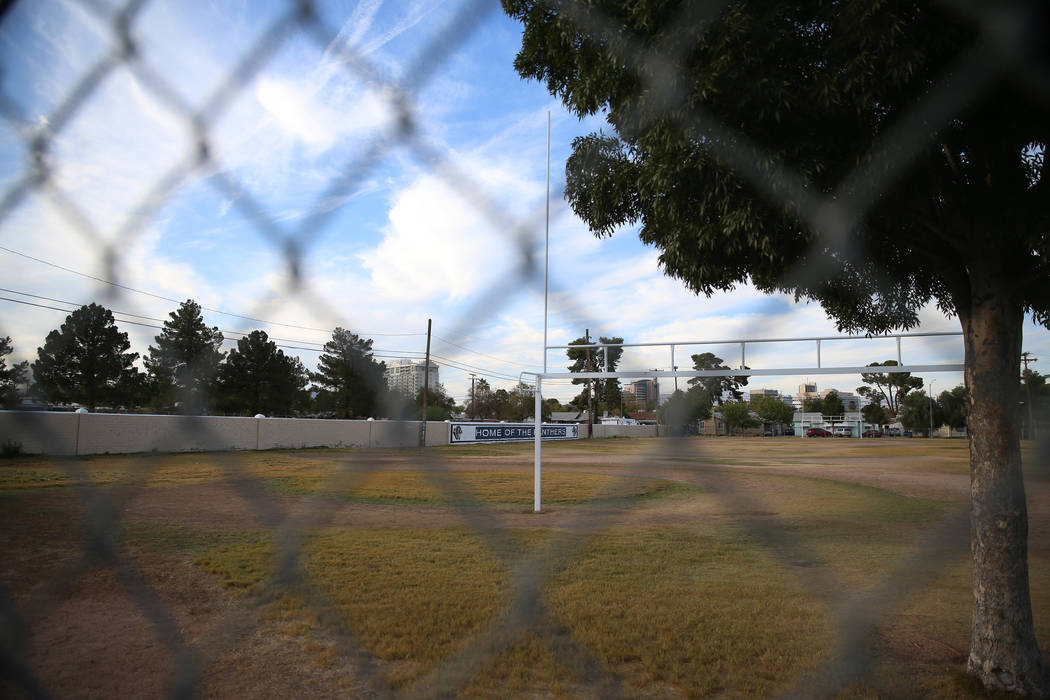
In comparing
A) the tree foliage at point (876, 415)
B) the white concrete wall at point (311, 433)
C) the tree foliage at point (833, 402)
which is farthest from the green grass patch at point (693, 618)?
the tree foliage at point (876, 415)

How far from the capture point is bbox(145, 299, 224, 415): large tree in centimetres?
163

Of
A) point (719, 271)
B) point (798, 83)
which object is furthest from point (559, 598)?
point (798, 83)

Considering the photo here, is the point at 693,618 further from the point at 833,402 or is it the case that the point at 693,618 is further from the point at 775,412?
the point at 775,412

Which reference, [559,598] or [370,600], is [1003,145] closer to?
[559,598]

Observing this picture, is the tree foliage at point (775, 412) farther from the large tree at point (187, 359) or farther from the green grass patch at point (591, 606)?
the large tree at point (187, 359)

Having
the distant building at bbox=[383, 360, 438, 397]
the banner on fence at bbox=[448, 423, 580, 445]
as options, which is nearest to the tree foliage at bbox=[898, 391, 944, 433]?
the banner on fence at bbox=[448, 423, 580, 445]

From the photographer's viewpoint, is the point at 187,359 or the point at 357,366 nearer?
the point at 357,366

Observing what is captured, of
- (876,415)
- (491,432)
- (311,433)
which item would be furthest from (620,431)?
(876,415)

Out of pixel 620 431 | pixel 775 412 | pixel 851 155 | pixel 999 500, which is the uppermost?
pixel 851 155

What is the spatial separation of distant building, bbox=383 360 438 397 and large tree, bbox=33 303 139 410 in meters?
0.63

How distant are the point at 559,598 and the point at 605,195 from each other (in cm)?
261

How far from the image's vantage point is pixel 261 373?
2979mm

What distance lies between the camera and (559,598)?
4023 mm

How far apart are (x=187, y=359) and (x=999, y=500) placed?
111 inches
